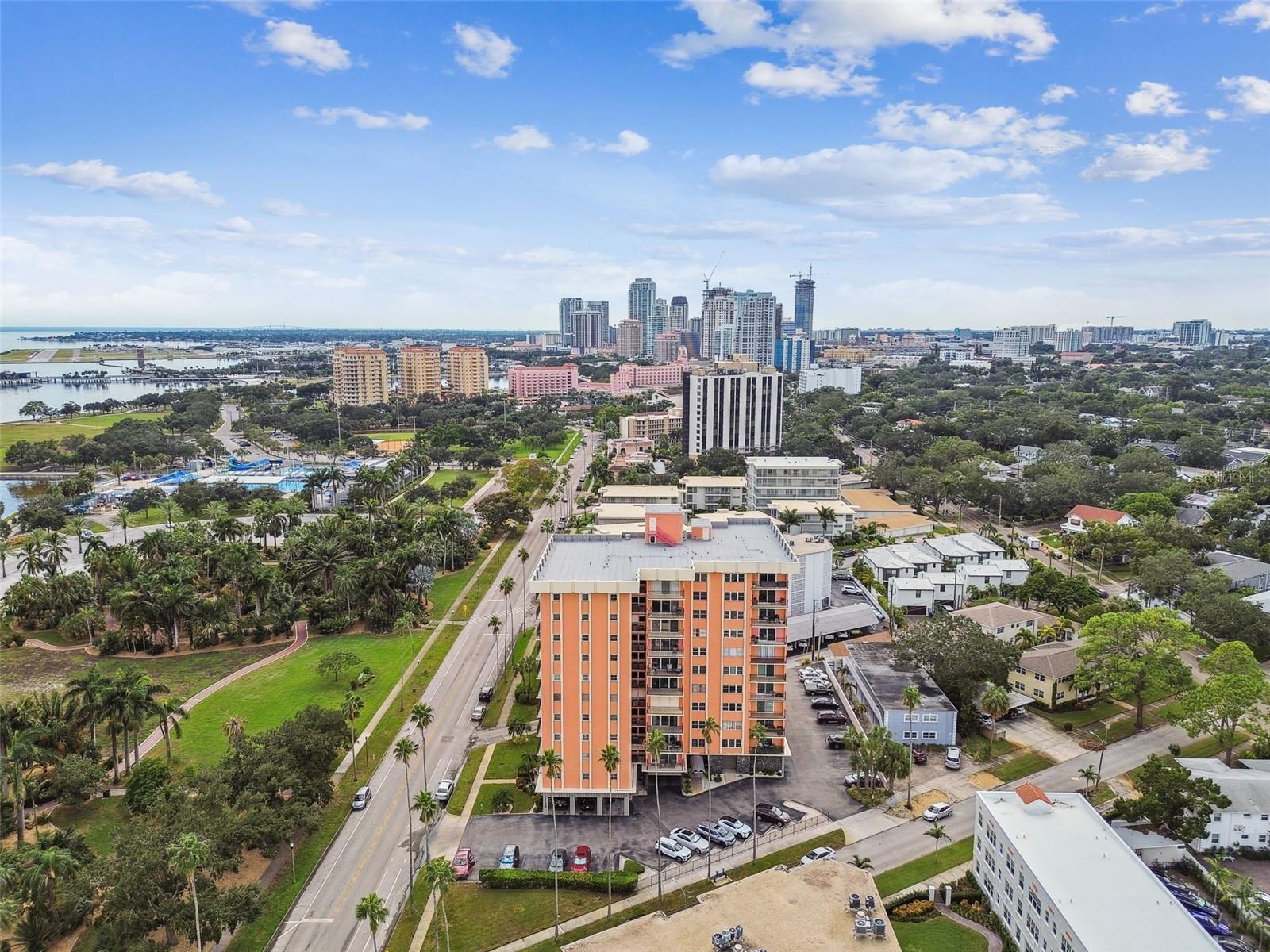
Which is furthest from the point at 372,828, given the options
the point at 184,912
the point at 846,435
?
the point at 846,435

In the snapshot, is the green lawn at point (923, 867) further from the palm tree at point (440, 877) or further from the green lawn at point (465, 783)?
the green lawn at point (465, 783)

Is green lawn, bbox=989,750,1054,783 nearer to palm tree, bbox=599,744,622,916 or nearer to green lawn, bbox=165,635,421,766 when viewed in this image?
palm tree, bbox=599,744,622,916

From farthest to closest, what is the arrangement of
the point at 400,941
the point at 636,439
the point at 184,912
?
the point at 636,439 → the point at 400,941 → the point at 184,912

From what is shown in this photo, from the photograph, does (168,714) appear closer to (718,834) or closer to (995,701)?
(718,834)

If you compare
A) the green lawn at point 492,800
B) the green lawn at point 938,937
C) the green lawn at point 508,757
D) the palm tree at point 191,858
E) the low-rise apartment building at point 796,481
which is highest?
the low-rise apartment building at point 796,481

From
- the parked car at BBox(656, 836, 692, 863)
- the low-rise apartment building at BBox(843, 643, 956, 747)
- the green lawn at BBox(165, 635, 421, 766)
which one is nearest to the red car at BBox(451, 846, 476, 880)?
the parked car at BBox(656, 836, 692, 863)

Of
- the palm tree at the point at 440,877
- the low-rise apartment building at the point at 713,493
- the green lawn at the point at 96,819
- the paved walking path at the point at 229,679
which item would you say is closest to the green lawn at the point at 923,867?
the palm tree at the point at 440,877

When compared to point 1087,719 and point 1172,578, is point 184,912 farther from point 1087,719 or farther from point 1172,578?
point 1172,578
